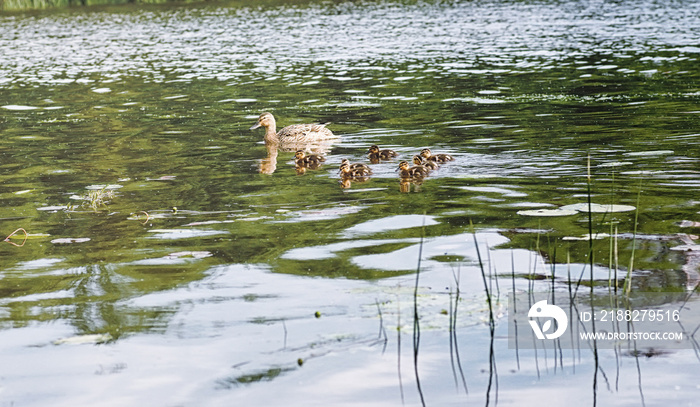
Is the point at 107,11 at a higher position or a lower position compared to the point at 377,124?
higher

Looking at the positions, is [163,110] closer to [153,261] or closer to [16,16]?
[153,261]

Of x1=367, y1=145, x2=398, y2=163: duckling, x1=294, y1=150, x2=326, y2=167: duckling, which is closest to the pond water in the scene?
x1=294, y1=150, x2=326, y2=167: duckling

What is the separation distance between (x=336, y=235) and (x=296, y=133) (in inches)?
302

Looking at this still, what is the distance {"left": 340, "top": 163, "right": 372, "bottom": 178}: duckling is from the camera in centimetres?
1307

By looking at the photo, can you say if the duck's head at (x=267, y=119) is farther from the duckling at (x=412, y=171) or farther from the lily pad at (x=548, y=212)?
the lily pad at (x=548, y=212)

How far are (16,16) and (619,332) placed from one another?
211 ft

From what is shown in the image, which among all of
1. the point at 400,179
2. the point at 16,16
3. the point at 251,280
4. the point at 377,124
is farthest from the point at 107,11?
the point at 251,280

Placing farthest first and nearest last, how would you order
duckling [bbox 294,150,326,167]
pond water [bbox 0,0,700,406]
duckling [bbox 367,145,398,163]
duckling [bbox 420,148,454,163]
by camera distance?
duckling [bbox 294,150,326,167]
duckling [bbox 367,145,398,163]
duckling [bbox 420,148,454,163]
pond water [bbox 0,0,700,406]

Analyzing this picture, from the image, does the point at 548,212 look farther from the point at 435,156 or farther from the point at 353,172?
the point at 353,172

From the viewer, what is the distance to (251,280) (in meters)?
8.37

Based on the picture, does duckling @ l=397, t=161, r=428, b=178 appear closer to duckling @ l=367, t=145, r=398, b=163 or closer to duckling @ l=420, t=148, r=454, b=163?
duckling @ l=420, t=148, r=454, b=163

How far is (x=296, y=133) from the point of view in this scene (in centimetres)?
1727

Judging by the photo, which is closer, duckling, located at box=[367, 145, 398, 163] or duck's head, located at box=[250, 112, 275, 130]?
duckling, located at box=[367, 145, 398, 163]

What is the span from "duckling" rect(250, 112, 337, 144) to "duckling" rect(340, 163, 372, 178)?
3.95 metres
